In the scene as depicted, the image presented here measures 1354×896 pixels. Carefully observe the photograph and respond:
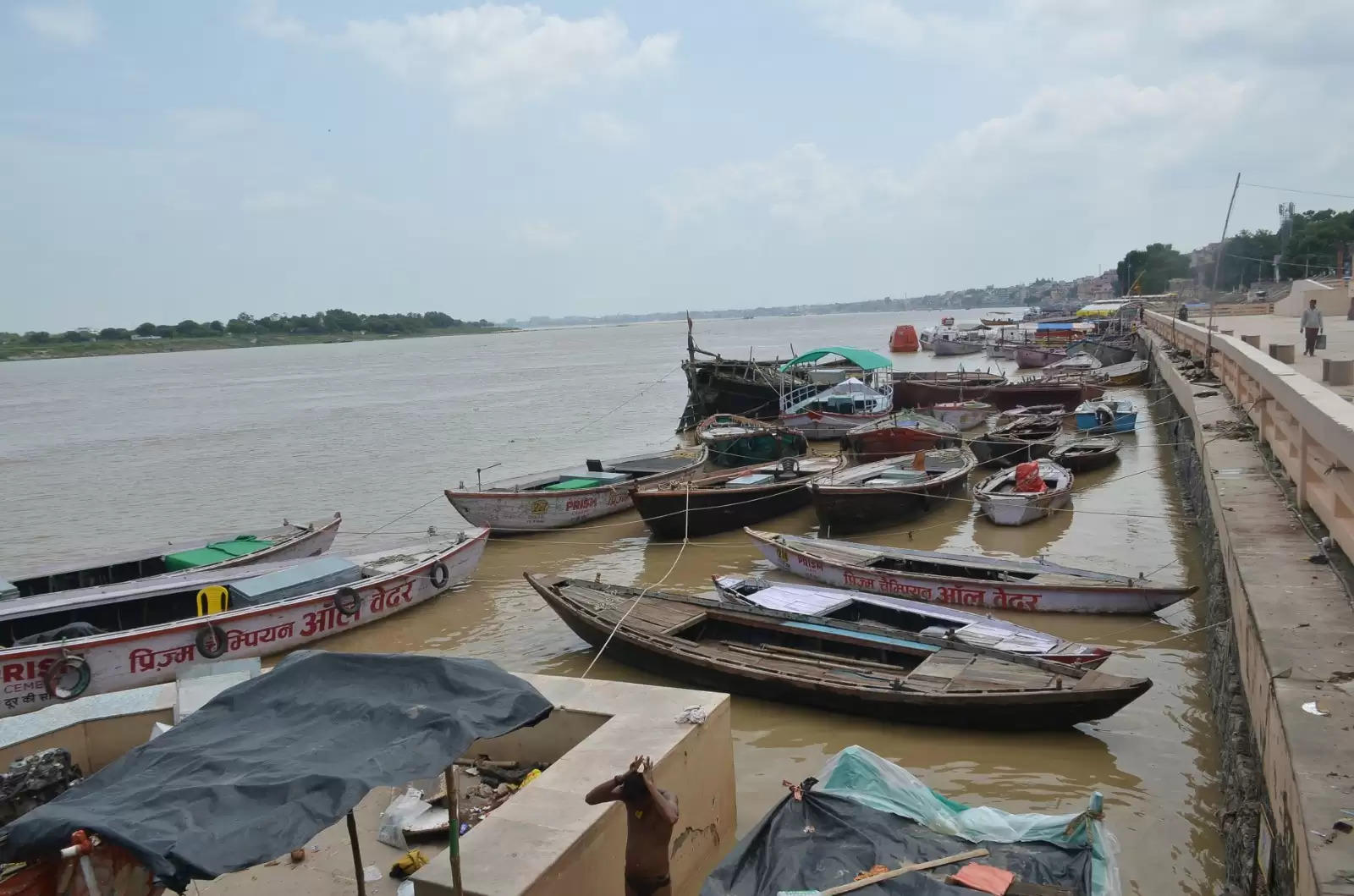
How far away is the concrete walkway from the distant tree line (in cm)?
1313

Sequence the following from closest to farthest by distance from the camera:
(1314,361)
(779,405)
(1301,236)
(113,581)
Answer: (113,581) < (1314,361) < (779,405) < (1301,236)

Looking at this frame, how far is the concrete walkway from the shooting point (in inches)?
652

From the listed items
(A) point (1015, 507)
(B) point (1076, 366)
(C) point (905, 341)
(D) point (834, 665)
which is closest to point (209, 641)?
(D) point (834, 665)

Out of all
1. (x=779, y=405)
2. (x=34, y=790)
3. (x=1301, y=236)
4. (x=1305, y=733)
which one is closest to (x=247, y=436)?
(x=779, y=405)

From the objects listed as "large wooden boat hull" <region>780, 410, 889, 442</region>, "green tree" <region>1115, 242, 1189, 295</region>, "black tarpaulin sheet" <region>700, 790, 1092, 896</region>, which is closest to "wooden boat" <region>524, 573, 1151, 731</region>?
"black tarpaulin sheet" <region>700, 790, 1092, 896</region>

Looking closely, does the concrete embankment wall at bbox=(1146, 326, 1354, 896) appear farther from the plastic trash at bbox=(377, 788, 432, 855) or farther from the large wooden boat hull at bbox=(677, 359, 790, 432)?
the large wooden boat hull at bbox=(677, 359, 790, 432)

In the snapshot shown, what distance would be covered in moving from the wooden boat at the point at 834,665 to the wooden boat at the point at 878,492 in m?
6.29

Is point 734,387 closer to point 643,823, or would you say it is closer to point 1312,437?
point 1312,437

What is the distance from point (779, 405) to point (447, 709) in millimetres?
28053

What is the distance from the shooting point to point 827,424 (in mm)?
29266

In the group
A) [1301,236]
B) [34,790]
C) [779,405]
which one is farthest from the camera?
[1301,236]

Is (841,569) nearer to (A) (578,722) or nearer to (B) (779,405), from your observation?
(A) (578,722)

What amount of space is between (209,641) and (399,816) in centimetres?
692

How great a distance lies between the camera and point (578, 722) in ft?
22.2
